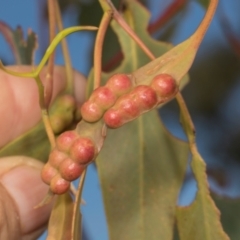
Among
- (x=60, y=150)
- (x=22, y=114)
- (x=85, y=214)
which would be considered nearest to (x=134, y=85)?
(x=60, y=150)

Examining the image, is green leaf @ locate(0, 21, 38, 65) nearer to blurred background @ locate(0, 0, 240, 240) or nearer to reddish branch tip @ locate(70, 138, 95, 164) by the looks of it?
blurred background @ locate(0, 0, 240, 240)

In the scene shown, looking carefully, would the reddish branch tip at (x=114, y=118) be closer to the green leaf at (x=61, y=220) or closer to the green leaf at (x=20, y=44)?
the green leaf at (x=61, y=220)

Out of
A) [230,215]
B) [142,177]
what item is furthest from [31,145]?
[230,215]

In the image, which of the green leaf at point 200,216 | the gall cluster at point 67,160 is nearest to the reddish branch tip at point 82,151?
the gall cluster at point 67,160

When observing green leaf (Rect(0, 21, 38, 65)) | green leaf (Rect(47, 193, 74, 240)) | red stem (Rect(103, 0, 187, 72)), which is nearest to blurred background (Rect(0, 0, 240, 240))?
red stem (Rect(103, 0, 187, 72))

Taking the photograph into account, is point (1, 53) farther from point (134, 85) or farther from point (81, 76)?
point (134, 85)

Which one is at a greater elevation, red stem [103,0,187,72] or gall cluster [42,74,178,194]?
gall cluster [42,74,178,194]

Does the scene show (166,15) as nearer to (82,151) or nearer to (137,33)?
(137,33)
